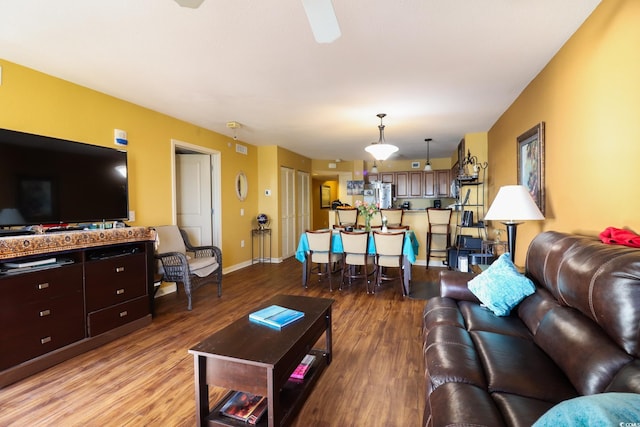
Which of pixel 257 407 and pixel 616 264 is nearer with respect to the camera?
pixel 616 264

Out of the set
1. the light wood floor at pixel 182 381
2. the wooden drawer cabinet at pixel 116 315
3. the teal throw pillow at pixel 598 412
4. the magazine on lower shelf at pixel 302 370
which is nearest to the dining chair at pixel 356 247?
the light wood floor at pixel 182 381

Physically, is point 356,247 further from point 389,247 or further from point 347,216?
point 347,216

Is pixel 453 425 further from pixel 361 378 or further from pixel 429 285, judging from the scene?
pixel 429 285

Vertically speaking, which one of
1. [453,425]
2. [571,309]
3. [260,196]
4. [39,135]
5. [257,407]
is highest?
[39,135]

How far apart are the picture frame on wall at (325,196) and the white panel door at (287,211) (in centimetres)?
400

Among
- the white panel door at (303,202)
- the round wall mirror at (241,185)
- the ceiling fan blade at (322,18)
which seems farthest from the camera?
the white panel door at (303,202)

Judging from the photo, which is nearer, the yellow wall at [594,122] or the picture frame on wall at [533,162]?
the yellow wall at [594,122]

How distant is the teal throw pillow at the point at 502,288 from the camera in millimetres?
1976

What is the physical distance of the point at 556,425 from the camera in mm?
654

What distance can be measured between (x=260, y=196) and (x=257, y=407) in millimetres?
5052

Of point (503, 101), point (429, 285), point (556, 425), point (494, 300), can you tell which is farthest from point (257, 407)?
point (503, 101)

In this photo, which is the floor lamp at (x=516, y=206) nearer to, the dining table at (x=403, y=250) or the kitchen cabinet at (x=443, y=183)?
the dining table at (x=403, y=250)

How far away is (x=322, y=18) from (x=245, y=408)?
6.63 ft

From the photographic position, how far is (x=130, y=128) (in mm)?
3561
